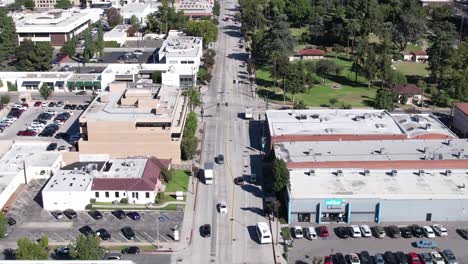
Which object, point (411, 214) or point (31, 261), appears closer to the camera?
point (31, 261)

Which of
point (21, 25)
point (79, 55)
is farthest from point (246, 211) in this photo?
point (21, 25)

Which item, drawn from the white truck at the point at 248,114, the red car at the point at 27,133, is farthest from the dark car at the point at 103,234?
the white truck at the point at 248,114

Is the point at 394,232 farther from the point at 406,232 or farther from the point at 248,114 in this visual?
the point at 248,114

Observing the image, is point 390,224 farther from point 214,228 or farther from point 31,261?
point 31,261

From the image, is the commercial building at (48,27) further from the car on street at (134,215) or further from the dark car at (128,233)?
the dark car at (128,233)

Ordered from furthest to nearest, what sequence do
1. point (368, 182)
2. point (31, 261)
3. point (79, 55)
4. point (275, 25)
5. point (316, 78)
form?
point (79, 55), point (275, 25), point (316, 78), point (368, 182), point (31, 261)

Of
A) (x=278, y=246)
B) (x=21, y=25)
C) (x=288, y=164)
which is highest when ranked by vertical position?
(x=21, y=25)

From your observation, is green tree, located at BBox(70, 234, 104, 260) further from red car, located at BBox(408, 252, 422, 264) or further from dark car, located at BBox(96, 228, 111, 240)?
red car, located at BBox(408, 252, 422, 264)
